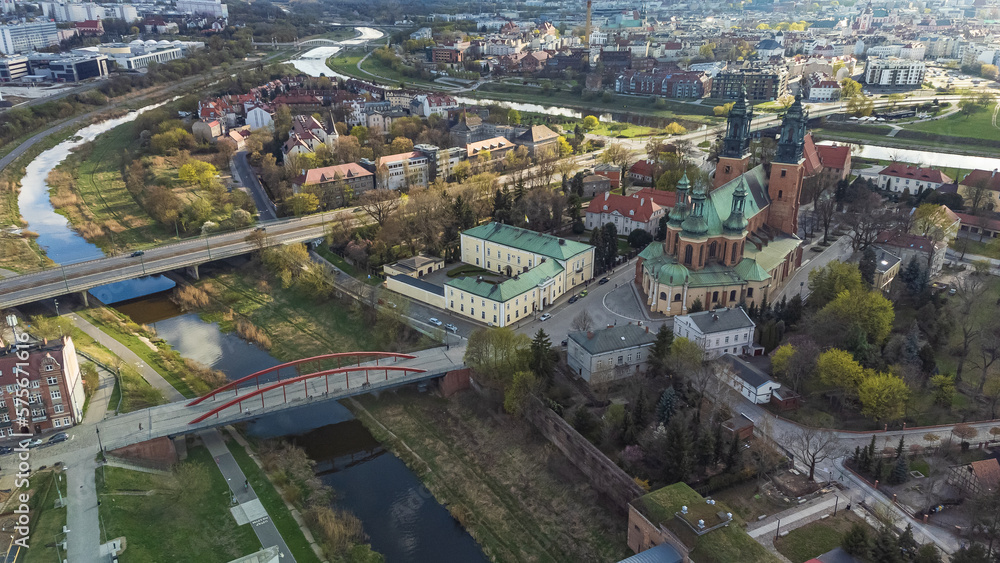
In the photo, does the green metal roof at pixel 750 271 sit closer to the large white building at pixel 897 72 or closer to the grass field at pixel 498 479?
the grass field at pixel 498 479

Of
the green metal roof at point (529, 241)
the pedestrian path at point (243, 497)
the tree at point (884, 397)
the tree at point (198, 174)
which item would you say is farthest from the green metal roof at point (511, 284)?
the tree at point (198, 174)

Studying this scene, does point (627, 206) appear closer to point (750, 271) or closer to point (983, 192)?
point (750, 271)

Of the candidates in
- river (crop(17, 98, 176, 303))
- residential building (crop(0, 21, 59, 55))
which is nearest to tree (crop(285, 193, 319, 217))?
river (crop(17, 98, 176, 303))

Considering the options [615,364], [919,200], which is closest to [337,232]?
[615,364]

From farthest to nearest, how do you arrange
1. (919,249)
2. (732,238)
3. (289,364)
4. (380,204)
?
1. (380,204)
2. (919,249)
3. (732,238)
4. (289,364)

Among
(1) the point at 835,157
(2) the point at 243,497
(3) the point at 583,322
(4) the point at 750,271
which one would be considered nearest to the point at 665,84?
(1) the point at 835,157

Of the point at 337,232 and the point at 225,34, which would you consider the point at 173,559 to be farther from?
the point at 225,34

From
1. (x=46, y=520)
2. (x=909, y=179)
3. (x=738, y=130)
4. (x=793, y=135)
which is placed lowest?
(x=46, y=520)
